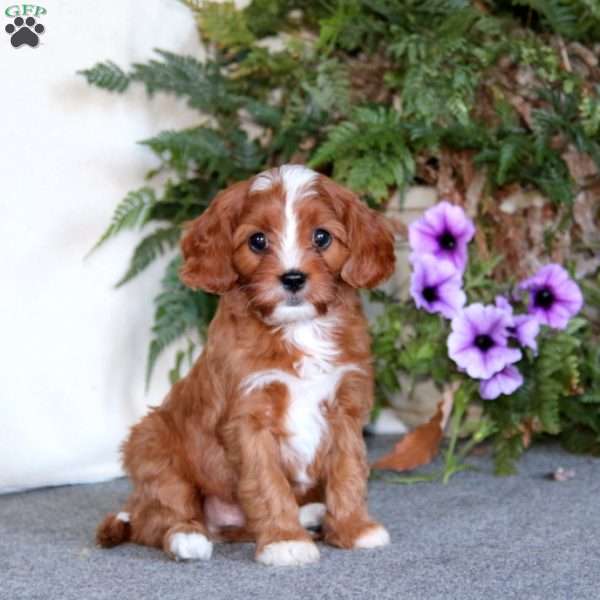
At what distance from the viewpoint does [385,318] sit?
486cm

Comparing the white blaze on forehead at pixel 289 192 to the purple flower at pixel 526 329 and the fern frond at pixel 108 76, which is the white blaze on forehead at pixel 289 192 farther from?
the fern frond at pixel 108 76

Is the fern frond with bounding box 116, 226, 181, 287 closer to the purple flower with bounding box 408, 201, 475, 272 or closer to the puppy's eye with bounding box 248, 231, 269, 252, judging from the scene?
the purple flower with bounding box 408, 201, 475, 272

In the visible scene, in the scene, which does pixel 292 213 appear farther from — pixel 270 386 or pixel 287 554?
pixel 287 554

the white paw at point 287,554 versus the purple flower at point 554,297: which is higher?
the purple flower at point 554,297

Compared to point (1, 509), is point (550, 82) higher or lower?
higher

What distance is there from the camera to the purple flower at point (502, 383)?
14.5 ft

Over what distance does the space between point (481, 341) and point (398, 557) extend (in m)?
1.40

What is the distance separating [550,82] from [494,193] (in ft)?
1.88

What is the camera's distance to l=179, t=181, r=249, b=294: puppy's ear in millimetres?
3447

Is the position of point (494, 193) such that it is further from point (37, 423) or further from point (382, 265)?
point (37, 423)

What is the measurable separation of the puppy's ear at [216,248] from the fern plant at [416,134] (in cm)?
131

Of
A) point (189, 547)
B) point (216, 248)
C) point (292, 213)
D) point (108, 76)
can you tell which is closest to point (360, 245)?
point (292, 213)

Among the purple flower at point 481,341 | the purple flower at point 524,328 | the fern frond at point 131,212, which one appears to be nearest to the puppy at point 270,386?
the purple flower at point 481,341

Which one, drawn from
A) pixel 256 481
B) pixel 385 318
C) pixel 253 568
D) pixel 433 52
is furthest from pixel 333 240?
pixel 433 52
